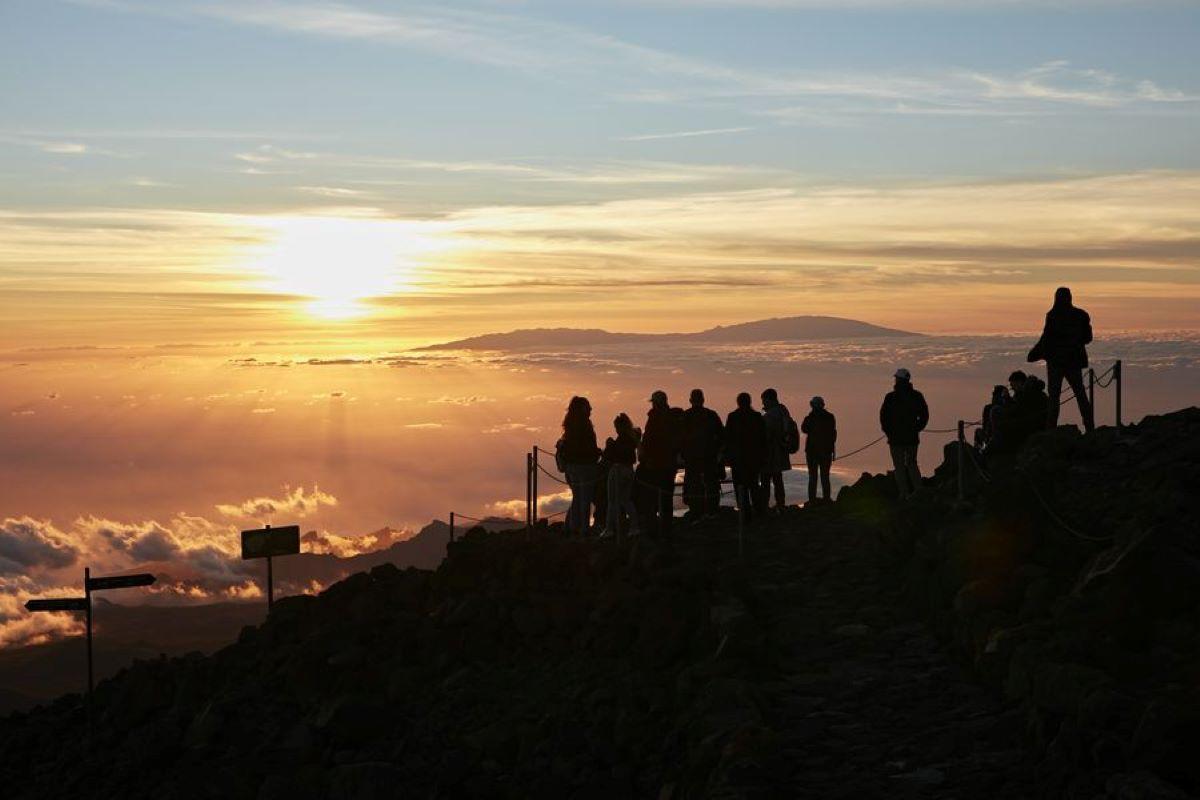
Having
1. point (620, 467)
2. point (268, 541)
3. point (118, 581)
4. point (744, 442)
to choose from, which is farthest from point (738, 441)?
point (118, 581)

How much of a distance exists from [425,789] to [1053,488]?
8.34 meters

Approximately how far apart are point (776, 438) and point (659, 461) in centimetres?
307

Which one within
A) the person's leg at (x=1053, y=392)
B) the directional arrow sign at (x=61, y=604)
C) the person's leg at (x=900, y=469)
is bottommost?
the directional arrow sign at (x=61, y=604)

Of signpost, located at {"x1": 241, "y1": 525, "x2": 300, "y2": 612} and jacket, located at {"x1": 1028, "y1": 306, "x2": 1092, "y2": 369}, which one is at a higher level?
jacket, located at {"x1": 1028, "y1": 306, "x2": 1092, "y2": 369}

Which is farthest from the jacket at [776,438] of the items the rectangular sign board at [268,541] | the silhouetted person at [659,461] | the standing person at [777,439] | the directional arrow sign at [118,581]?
the directional arrow sign at [118,581]

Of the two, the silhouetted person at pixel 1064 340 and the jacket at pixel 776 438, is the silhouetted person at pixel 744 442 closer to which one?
the jacket at pixel 776 438

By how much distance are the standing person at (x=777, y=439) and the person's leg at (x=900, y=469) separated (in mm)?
1767

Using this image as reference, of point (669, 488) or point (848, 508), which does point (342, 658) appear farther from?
point (848, 508)

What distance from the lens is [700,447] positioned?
69.0ft

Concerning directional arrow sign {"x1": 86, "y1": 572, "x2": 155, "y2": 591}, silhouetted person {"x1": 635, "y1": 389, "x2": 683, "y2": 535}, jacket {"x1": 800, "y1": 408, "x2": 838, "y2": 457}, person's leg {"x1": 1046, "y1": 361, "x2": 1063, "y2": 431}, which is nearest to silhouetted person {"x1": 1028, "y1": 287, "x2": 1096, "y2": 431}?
person's leg {"x1": 1046, "y1": 361, "x2": 1063, "y2": 431}

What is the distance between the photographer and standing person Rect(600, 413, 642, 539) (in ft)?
66.4

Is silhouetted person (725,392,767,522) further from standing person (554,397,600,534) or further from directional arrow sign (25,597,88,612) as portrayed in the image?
directional arrow sign (25,597,88,612)

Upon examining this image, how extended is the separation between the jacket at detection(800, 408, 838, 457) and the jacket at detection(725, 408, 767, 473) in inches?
81.2

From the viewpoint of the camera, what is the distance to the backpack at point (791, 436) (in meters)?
22.4
